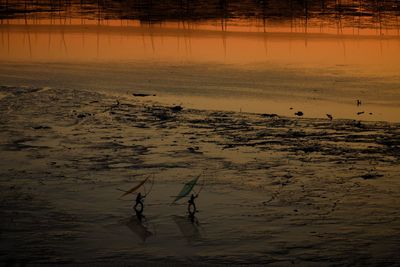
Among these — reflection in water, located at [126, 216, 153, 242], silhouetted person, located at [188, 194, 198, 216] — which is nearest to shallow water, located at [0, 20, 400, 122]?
silhouetted person, located at [188, 194, 198, 216]

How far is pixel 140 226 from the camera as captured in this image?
627 cm

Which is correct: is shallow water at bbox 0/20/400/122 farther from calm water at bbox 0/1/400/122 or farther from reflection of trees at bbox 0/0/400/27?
reflection of trees at bbox 0/0/400/27

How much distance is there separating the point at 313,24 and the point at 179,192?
2108 cm

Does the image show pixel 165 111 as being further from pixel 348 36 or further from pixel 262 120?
pixel 348 36

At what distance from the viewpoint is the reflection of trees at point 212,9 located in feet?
98.0

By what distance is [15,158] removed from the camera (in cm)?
851

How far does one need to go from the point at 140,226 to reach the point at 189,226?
17.0 inches

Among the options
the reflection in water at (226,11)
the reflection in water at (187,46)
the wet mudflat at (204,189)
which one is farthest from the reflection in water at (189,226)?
the reflection in water at (226,11)

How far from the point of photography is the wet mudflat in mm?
5789

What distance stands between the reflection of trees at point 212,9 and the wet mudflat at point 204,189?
718 inches

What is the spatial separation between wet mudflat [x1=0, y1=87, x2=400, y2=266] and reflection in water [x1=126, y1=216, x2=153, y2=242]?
2 centimetres

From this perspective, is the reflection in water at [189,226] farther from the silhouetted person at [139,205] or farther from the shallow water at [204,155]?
the silhouetted person at [139,205]

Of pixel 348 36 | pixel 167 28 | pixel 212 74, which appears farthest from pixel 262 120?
pixel 167 28

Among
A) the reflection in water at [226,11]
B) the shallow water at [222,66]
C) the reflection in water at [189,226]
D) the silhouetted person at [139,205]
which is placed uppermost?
the reflection in water at [226,11]
